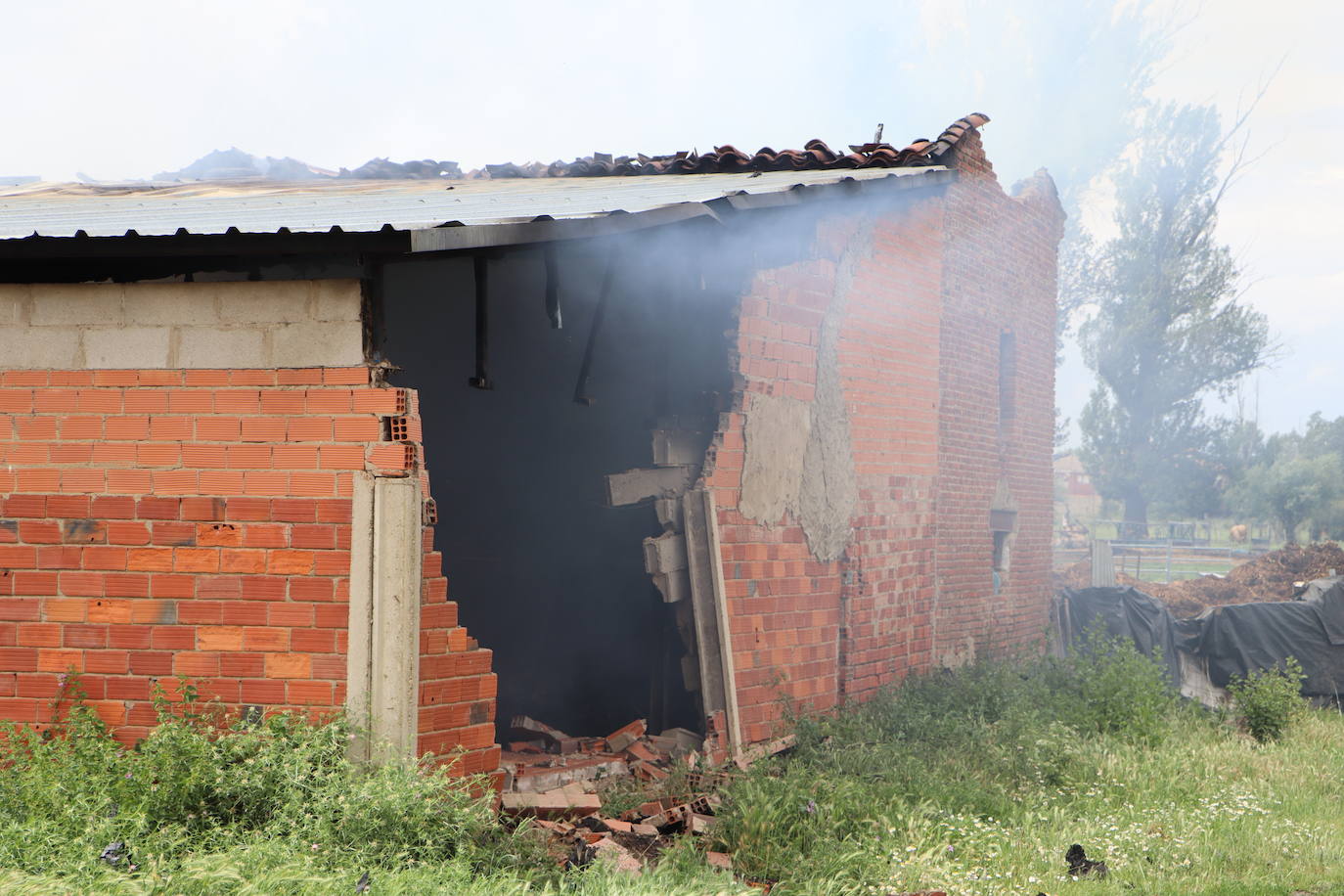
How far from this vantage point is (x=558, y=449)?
957 centimetres

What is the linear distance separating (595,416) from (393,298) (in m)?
1.92

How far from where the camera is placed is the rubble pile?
5.54m

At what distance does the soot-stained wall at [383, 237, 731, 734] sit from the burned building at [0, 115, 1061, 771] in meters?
0.03

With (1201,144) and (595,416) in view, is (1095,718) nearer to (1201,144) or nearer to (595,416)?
(595,416)

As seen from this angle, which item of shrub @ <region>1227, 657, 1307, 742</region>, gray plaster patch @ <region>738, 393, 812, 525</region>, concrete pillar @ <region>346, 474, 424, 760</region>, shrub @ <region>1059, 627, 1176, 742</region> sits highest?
gray plaster patch @ <region>738, 393, 812, 525</region>

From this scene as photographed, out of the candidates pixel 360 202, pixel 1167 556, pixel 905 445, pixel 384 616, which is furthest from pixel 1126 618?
pixel 1167 556

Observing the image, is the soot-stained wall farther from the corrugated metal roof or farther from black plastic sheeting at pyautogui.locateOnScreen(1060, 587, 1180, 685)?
black plastic sheeting at pyautogui.locateOnScreen(1060, 587, 1180, 685)

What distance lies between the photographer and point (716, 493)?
7285 mm

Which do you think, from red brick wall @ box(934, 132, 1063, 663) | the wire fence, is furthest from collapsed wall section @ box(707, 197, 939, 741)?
the wire fence

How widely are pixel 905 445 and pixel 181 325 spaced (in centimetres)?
648

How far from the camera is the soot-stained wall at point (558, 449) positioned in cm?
797

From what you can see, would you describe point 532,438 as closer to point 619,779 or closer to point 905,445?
point 905,445

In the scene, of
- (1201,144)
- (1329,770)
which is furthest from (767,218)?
(1201,144)

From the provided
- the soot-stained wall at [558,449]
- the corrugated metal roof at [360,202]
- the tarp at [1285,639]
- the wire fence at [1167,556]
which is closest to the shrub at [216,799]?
the corrugated metal roof at [360,202]
